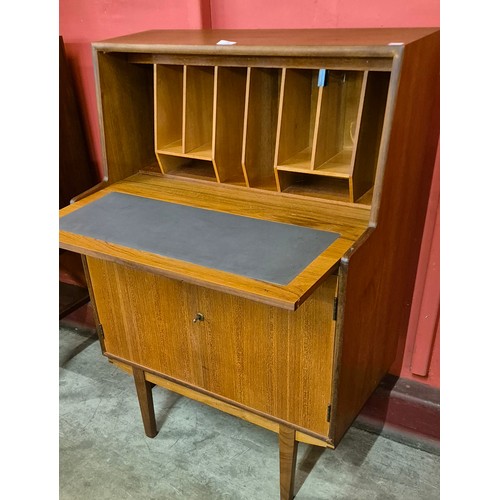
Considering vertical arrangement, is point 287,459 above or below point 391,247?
below

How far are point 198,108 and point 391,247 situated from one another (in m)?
0.77

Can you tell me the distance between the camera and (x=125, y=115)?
1726 mm

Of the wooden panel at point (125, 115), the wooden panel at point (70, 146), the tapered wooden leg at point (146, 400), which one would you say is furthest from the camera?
the wooden panel at point (70, 146)

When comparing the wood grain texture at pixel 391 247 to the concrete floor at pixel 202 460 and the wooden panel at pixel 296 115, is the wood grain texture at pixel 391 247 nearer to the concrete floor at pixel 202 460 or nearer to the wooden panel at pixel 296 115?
the wooden panel at pixel 296 115

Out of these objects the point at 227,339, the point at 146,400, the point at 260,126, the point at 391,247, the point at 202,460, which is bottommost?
the point at 202,460

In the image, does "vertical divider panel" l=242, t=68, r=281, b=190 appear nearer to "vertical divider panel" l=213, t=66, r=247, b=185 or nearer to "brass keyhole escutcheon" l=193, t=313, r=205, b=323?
"vertical divider panel" l=213, t=66, r=247, b=185

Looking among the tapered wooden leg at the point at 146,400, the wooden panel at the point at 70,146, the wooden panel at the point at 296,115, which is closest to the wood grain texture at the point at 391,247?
the wooden panel at the point at 296,115

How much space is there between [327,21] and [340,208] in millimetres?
625

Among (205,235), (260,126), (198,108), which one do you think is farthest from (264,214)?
(198,108)

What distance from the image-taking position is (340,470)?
1.92 meters

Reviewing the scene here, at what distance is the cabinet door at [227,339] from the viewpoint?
1.38 metres

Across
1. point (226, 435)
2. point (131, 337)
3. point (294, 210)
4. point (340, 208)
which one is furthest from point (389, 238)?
point (226, 435)

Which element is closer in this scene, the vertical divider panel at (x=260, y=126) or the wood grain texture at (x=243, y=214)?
the wood grain texture at (x=243, y=214)

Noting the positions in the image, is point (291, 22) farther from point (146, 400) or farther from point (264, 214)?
point (146, 400)
